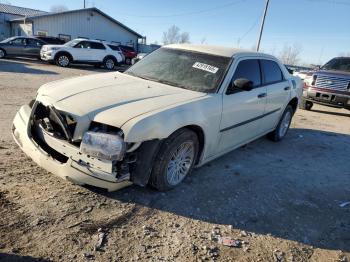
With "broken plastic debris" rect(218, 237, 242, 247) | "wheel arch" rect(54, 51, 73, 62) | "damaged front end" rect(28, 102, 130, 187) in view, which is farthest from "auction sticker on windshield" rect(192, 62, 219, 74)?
"wheel arch" rect(54, 51, 73, 62)

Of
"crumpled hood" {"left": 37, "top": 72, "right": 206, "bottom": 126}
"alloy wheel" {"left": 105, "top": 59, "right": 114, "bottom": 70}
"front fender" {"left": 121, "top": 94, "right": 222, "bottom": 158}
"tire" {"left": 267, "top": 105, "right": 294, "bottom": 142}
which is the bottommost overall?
"alloy wheel" {"left": 105, "top": 59, "right": 114, "bottom": 70}

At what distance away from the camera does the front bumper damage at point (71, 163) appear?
3.34m

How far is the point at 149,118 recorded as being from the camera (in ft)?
11.2

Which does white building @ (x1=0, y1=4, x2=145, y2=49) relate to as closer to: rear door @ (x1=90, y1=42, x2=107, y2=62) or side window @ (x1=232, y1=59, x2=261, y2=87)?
rear door @ (x1=90, y1=42, x2=107, y2=62)

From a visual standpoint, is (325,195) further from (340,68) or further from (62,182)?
(340,68)

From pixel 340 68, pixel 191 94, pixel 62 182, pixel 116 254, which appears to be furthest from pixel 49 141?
pixel 340 68

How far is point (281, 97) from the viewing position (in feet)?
20.2

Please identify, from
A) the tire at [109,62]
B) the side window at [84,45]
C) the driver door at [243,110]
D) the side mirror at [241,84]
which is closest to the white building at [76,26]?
the tire at [109,62]

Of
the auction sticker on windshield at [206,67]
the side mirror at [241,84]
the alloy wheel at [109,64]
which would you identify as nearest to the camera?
the side mirror at [241,84]

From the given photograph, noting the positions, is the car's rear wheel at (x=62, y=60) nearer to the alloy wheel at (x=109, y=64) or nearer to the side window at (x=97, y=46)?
the side window at (x=97, y=46)

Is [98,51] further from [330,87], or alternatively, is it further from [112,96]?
[112,96]

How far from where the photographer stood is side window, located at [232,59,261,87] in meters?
4.82

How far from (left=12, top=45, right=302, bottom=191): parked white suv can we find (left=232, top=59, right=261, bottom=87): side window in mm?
16

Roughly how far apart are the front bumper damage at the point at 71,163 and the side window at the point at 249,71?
221cm
